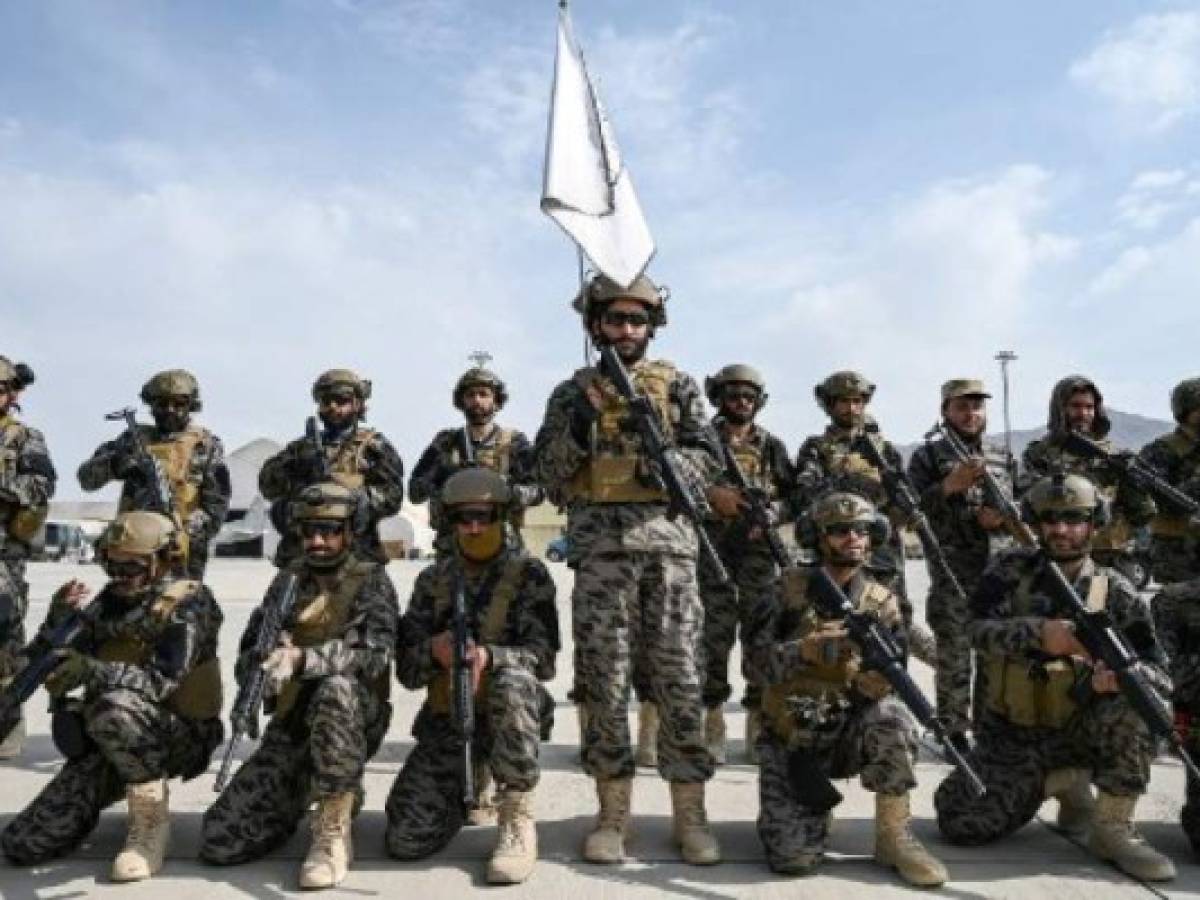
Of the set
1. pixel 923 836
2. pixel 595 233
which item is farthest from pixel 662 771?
pixel 595 233

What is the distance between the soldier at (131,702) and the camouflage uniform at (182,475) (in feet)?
6.84

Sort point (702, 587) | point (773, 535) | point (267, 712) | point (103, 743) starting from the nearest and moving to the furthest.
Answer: point (103, 743), point (267, 712), point (773, 535), point (702, 587)

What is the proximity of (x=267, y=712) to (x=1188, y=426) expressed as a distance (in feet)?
17.2

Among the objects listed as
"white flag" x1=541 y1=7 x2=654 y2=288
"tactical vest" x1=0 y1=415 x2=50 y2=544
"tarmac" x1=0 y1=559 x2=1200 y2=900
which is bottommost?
"tarmac" x1=0 y1=559 x2=1200 y2=900

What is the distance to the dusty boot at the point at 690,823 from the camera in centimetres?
428

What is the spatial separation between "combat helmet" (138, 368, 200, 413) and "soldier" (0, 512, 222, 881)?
2.26m

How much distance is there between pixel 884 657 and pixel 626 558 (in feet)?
3.71

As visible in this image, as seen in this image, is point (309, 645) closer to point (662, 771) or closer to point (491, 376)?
point (662, 771)

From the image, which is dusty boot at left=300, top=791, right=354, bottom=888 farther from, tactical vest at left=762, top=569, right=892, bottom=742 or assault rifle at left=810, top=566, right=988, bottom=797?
assault rifle at left=810, top=566, right=988, bottom=797

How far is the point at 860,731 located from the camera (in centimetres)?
434

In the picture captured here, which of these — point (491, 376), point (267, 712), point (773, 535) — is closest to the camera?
point (267, 712)

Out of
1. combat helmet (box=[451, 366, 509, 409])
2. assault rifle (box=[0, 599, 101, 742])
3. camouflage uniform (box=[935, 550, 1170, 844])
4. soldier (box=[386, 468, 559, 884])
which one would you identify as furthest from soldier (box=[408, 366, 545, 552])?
camouflage uniform (box=[935, 550, 1170, 844])

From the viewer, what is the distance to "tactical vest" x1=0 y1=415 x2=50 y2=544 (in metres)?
6.29

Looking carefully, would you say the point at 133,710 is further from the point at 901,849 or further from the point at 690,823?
the point at 901,849
